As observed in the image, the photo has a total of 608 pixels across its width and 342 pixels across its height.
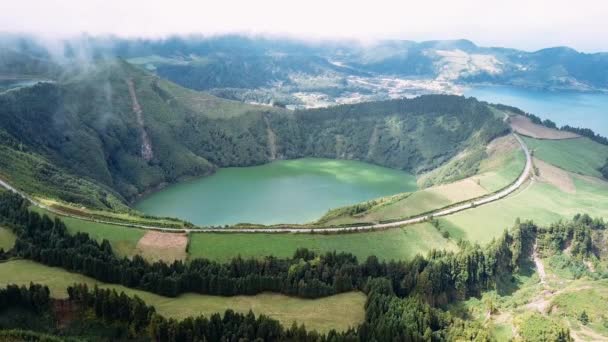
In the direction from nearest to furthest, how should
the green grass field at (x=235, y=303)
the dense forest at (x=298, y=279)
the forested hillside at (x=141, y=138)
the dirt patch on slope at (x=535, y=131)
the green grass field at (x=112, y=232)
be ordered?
1. the dense forest at (x=298, y=279)
2. the green grass field at (x=235, y=303)
3. the green grass field at (x=112, y=232)
4. the forested hillside at (x=141, y=138)
5. the dirt patch on slope at (x=535, y=131)

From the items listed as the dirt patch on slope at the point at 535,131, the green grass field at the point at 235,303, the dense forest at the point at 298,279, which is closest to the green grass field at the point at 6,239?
the dense forest at the point at 298,279

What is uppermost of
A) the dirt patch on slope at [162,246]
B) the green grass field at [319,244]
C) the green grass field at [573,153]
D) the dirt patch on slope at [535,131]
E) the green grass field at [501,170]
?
the dirt patch on slope at [535,131]

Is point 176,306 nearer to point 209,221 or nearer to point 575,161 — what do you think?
point 209,221

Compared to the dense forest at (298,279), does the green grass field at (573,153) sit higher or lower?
higher

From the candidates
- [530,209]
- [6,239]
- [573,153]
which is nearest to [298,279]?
[6,239]

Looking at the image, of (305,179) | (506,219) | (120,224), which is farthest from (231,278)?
(305,179)

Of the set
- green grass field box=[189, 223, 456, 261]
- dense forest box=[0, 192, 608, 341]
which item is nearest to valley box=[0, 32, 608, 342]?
dense forest box=[0, 192, 608, 341]

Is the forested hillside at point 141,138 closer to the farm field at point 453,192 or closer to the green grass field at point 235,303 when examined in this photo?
the farm field at point 453,192
